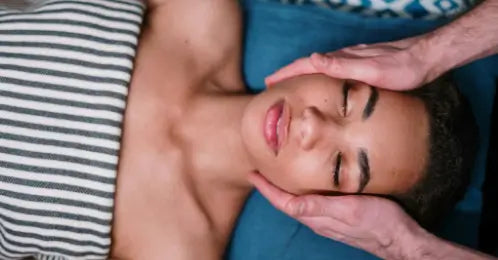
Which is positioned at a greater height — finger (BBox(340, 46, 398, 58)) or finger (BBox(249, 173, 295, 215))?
finger (BBox(340, 46, 398, 58))

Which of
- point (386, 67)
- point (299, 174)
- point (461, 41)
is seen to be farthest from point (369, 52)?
point (299, 174)

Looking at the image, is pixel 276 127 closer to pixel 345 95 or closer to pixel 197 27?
pixel 345 95

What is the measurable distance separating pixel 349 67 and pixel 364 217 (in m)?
0.29

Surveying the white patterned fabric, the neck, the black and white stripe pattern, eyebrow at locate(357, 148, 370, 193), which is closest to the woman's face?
eyebrow at locate(357, 148, 370, 193)

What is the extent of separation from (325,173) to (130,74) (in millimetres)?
466

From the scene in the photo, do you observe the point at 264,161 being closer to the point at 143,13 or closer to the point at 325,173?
the point at 325,173

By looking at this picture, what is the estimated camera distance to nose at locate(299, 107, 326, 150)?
1139 millimetres

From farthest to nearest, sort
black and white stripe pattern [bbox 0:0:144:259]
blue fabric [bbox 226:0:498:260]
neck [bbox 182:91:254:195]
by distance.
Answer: blue fabric [bbox 226:0:498:260] < neck [bbox 182:91:254:195] < black and white stripe pattern [bbox 0:0:144:259]

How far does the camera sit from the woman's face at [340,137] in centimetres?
115

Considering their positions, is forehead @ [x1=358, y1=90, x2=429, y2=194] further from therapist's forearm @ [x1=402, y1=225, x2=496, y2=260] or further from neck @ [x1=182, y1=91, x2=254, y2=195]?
neck @ [x1=182, y1=91, x2=254, y2=195]

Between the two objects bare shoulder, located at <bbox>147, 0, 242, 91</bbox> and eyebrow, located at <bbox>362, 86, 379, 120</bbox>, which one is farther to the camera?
bare shoulder, located at <bbox>147, 0, 242, 91</bbox>

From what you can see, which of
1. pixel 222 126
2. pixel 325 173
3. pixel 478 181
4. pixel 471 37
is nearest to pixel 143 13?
pixel 222 126

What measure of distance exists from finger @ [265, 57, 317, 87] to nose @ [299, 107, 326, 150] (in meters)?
0.11

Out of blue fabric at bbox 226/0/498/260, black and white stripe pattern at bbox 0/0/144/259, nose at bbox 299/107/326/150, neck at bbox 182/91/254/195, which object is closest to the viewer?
nose at bbox 299/107/326/150
